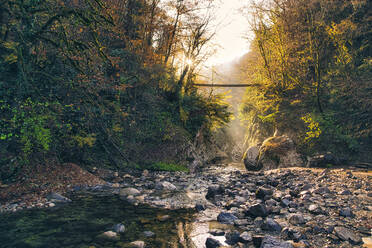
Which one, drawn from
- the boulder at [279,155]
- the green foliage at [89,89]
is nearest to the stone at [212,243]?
the green foliage at [89,89]

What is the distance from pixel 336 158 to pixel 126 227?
1080cm

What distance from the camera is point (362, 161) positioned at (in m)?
10.6

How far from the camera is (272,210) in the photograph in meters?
4.70

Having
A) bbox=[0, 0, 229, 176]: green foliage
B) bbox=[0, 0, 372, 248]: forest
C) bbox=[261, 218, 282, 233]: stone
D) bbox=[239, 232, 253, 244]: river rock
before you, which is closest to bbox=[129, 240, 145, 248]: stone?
bbox=[0, 0, 372, 248]: forest

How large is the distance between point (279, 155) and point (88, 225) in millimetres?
11257

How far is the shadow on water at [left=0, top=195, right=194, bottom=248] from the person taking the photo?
3.19 m

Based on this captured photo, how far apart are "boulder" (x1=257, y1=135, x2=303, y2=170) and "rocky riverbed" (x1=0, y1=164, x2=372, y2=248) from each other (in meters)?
4.21

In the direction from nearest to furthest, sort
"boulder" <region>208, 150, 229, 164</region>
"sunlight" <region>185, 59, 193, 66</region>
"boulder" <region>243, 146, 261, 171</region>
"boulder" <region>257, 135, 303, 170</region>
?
"boulder" <region>257, 135, 303, 170</region>, "boulder" <region>243, 146, 261, 171</region>, "sunlight" <region>185, 59, 193, 66</region>, "boulder" <region>208, 150, 229, 164</region>

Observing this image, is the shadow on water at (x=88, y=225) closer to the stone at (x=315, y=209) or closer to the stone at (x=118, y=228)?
the stone at (x=118, y=228)

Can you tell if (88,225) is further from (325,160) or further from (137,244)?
(325,160)

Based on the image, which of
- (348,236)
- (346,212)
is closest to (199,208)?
(348,236)

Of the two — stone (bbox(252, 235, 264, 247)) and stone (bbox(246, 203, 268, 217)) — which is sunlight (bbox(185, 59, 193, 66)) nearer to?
stone (bbox(246, 203, 268, 217))

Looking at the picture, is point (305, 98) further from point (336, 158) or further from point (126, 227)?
point (126, 227)

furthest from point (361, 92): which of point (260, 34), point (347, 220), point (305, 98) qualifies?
point (347, 220)
